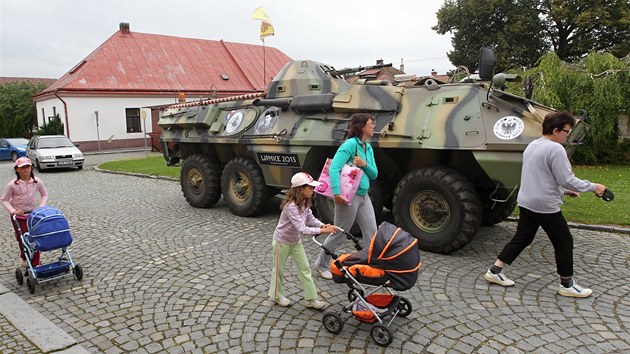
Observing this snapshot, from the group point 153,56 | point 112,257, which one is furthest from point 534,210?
point 153,56

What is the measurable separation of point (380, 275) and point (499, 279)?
6.06ft

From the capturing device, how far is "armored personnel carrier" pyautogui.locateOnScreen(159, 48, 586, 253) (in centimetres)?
559

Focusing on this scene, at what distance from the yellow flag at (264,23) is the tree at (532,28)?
1670 centimetres

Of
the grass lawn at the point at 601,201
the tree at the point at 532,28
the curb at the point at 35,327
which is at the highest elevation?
the tree at the point at 532,28

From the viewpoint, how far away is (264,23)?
15086 mm

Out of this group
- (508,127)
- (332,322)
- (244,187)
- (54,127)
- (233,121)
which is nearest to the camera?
(332,322)

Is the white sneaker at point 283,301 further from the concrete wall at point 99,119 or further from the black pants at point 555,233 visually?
the concrete wall at point 99,119

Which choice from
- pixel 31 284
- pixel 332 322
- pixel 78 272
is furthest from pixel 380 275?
pixel 31 284

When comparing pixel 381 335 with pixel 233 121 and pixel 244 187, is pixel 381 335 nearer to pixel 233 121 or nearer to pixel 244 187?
pixel 244 187

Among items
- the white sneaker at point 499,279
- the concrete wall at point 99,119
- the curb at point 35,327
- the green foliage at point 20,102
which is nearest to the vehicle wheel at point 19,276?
the curb at point 35,327

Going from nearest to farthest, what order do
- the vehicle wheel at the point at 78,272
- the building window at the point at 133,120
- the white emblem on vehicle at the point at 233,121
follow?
the vehicle wheel at the point at 78,272 → the white emblem on vehicle at the point at 233,121 → the building window at the point at 133,120

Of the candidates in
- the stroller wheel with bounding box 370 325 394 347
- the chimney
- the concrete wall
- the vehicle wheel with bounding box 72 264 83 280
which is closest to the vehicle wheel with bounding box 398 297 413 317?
the stroller wheel with bounding box 370 325 394 347

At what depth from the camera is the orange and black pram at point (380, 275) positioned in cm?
363

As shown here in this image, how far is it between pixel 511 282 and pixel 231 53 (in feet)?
109
